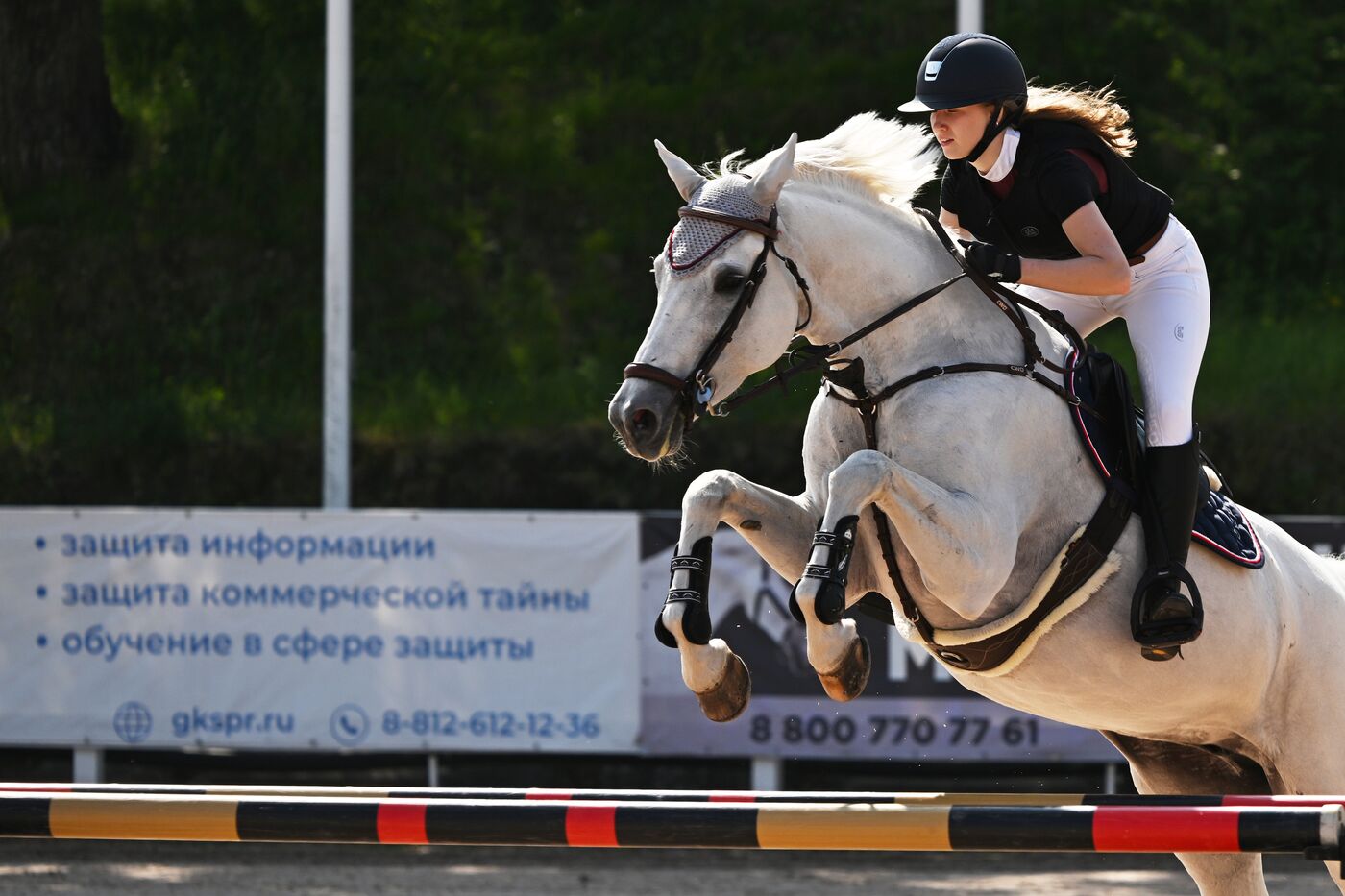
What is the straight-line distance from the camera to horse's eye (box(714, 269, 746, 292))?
145 inches

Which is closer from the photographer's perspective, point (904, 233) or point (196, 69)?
point (904, 233)

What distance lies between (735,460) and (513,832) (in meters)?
7.90

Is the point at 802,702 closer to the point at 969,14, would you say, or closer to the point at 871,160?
the point at 969,14

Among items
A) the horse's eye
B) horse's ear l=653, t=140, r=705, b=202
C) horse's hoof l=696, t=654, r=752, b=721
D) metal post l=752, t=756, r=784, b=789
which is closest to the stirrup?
horse's hoof l=696, t=654, r=752, b=721

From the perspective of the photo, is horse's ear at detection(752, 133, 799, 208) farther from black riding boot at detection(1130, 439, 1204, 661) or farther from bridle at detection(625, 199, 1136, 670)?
black riding boot at detection(1130, 439, 1204, 661)

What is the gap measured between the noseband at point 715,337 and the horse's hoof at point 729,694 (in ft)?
1.99

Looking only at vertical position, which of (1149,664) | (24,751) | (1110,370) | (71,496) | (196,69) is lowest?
(24,751)

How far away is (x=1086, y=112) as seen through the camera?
4066 mm

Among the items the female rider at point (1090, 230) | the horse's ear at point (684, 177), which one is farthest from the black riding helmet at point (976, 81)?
the horse's ear at point (684, 177)

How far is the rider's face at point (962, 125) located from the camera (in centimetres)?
394

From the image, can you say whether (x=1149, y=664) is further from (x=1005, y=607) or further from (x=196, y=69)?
(x=196, y=69)

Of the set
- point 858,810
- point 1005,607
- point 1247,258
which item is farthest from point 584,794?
point 1247,258

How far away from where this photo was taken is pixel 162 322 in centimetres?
1205

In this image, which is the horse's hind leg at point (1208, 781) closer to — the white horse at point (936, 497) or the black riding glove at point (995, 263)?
the white horse at point (936, 497)
